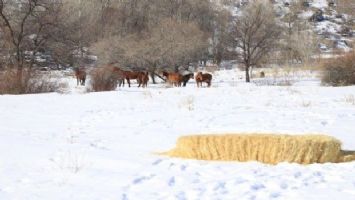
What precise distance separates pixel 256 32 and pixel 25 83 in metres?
23.3

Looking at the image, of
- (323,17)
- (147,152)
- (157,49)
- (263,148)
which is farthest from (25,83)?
(323,17)

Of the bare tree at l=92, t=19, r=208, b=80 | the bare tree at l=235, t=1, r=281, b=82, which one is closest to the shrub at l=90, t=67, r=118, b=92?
the bare tree at l=92, t=19, r=208, b=80

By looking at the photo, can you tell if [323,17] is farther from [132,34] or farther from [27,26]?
[27,26]

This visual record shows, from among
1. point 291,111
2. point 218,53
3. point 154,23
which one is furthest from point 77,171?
point 218,53

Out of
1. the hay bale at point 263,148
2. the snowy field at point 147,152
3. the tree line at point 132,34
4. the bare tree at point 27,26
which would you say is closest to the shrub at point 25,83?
the tree line at point 132,34

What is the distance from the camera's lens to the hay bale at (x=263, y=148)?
7.30 metres

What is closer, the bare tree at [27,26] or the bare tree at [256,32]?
the bare tree at [27,26]

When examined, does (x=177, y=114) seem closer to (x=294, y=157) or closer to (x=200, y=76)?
(x=294, y=157)

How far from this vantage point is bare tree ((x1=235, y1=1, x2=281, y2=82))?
41.5m

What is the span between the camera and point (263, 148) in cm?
746

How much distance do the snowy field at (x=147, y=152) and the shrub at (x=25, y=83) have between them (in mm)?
5824

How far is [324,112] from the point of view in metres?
13.4

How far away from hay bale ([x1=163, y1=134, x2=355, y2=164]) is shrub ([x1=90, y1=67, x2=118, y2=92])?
58.3ft

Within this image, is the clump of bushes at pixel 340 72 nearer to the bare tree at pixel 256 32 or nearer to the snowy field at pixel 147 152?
the bare tree at pixel 256 32
